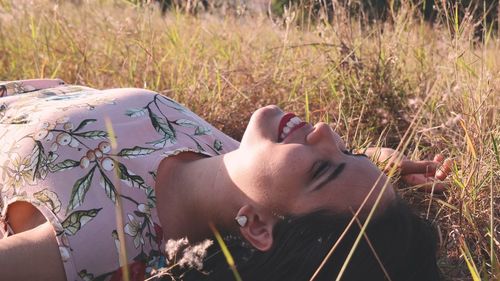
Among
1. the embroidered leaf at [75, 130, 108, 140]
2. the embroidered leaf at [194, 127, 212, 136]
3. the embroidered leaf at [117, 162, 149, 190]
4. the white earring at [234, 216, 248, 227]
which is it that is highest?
the embroidered leaf at [75, 130, 108, 140]

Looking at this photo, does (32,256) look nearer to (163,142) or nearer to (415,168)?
(163,142)

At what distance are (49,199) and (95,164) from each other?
6.2 inches

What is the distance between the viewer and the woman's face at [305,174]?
1.63m

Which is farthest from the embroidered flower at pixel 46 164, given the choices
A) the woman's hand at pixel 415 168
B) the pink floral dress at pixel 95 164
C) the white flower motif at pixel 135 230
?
the woman's hand at pixel 415 168

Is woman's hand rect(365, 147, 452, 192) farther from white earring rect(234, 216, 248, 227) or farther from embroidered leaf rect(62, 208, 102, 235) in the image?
embroidered leaf rect(62, 208, 102, 235)

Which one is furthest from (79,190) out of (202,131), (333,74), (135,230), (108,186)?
(333,74)

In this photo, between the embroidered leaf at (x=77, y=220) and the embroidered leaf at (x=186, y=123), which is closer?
the embroidered leaf at (x=77, y=220)

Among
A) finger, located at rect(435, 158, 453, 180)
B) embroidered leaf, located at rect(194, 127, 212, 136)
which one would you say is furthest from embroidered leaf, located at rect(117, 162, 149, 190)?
finger, located at rect(435, 158, 453, 180)

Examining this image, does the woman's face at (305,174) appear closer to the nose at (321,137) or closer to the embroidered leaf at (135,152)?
the nose at (321,137)

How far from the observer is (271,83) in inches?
116

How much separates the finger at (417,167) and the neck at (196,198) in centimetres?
68

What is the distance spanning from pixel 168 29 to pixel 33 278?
213cm

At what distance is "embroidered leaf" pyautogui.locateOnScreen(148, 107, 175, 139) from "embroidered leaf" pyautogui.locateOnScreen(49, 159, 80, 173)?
311mm

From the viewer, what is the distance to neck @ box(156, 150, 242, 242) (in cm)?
175
